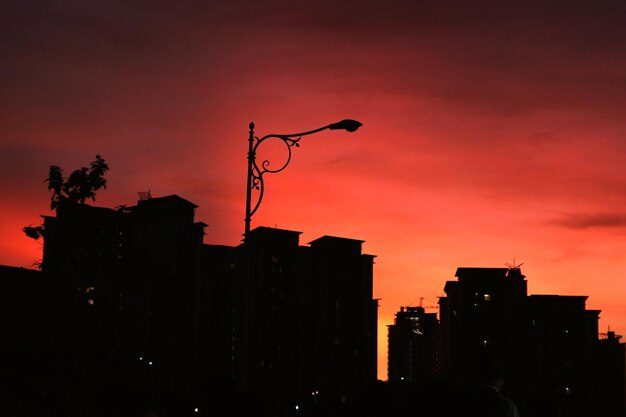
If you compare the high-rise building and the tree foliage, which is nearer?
the tree foliage

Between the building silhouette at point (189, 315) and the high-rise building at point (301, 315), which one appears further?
the high-rise building at point (301, 315)

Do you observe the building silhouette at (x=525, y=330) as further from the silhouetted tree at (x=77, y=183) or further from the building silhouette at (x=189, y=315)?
the silhouetted tree at (x=77, y=183)

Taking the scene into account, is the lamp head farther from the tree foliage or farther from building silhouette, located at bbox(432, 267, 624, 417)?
building silhouette, located at bbox(432, 267, 624, 417)

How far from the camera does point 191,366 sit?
424 ft

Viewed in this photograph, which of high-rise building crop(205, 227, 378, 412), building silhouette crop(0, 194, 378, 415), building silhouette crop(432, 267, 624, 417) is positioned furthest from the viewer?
building silhouette crop(432, 267, 624, 417)

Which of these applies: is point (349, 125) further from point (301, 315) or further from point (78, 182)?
point (301, 315)

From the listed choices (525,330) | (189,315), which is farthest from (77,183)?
(525,330)

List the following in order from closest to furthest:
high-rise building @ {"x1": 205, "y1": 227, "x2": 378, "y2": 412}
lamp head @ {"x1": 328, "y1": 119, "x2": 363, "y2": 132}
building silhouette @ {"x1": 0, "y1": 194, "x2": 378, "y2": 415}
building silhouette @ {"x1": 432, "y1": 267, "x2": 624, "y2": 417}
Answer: lamp head @ {"x1": 328, "y1": 119, "x2": 363, "y2": 132}
building silhouette @ {"x1": 0, "y1": 194, "x2": 378, "y2": 415}
high-rise building @ {"x1": 205, "y1": 227, "x2": 378, "y2": 412}
building silhouette @ {"x1": 432, "y1": 267, "x2": 624, "y2": 417}

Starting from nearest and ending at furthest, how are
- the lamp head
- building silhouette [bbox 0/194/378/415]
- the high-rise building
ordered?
1. the lamp head
2. building silhouette [bbox 0/194/378/415]
3. the high-rise building

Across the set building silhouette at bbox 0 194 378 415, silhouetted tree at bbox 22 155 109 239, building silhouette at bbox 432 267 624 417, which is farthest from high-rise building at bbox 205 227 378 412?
silhouetted tree at bbox 22 155 109 239

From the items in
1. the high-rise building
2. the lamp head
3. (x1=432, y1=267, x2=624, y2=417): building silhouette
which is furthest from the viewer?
(x1=432, y1=267, x2=624, y2=417): building silhouette

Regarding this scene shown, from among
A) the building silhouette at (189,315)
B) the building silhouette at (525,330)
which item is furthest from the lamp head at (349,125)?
the building silhouette at (525,330)

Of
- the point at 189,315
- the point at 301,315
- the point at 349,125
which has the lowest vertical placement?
the point at 189,315

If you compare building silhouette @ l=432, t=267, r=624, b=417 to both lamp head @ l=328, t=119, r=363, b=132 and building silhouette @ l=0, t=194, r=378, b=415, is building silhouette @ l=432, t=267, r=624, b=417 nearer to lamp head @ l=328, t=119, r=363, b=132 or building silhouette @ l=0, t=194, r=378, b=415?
building silhouette @ l=0, t=194, r=378, b=415
